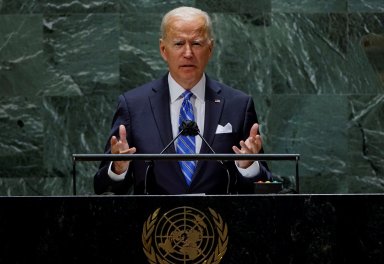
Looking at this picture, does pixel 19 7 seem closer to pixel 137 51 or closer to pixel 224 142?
pixel 137 51

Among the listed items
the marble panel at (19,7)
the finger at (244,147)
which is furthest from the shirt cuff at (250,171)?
Result: the marble panel at (19,7)

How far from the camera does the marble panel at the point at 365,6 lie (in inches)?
273

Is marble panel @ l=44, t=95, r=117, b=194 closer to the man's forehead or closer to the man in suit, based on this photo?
the man in suit

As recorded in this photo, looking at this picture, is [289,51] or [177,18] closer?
[177,18]

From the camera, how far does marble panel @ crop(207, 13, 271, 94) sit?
22.6 feet
